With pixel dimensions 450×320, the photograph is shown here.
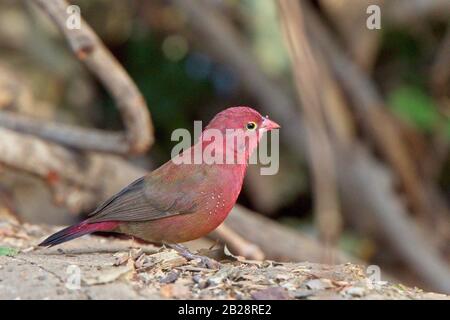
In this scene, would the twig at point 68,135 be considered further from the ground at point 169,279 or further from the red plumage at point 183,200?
the ground at point 169,279

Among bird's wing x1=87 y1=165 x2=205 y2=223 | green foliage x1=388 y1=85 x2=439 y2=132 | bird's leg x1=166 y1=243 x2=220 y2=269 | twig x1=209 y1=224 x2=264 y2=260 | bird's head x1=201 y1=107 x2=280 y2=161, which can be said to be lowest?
twig x1=209 y1=224 x2=264 y2=260

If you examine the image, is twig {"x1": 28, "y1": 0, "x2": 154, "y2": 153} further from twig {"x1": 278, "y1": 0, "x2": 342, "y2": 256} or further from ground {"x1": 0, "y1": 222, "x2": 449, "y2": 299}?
ground {"x1": 0, "y1": 222, "x2": 449, "y2": 299}

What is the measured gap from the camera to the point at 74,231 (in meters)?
4.23

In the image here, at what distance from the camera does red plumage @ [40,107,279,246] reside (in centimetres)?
418

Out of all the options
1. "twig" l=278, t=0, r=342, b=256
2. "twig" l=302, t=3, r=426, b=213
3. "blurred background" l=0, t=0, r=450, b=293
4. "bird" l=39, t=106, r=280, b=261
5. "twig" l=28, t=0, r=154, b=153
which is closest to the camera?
"bird" l=39, t=106, r=280, b=261

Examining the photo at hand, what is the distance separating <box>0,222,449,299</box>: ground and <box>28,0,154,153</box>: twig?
4.94 ft

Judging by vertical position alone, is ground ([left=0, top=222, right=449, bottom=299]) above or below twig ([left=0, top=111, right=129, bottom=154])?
below

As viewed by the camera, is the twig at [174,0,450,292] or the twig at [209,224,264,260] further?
the twig at [174,0,450,292]

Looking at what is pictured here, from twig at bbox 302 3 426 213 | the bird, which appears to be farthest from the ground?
twig at bbox 302 3 426 213

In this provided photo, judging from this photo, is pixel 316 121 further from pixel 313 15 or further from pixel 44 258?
pixel 313 15

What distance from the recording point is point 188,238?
4234 mm

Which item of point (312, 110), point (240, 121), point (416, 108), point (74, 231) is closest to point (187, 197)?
point (240, 121)

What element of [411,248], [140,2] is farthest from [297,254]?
[140,2]

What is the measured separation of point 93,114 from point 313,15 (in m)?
2.31
